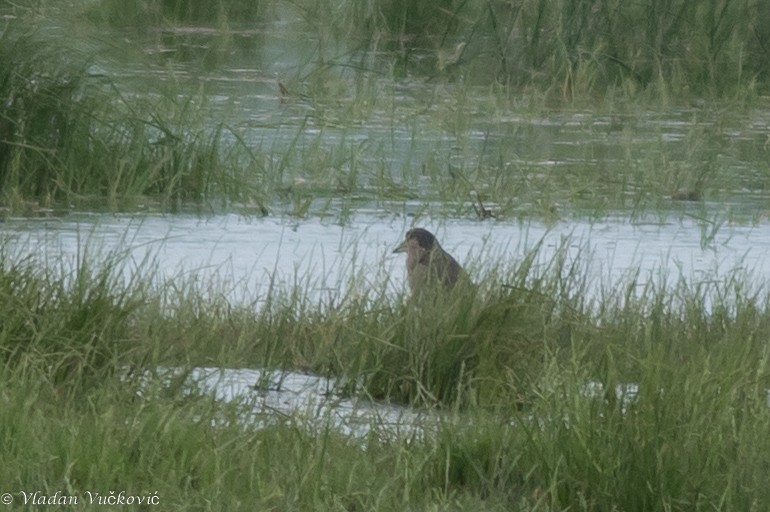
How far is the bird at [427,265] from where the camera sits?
16.3 feet

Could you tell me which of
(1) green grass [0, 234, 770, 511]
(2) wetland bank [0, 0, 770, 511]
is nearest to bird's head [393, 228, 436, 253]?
(2) wetland bank [0, 0, 770, 511]

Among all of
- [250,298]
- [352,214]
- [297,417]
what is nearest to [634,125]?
[352,214]

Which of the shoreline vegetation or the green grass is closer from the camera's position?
the green grass

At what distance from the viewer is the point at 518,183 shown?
775cm

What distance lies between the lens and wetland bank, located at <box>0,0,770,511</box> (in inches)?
142

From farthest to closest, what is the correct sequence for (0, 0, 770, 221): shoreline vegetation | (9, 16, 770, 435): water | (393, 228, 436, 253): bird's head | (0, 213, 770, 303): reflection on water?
1. (0, 0, 770, 221): shoreline vegetation
2. (0, 213, 770, 303): reflection on water
3. (393, 228, 436, 253): bird's head
4. (9, 16, 770, 435): water

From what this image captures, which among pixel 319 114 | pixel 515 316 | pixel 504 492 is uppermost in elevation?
pixel 319 114

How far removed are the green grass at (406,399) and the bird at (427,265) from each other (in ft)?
0.52

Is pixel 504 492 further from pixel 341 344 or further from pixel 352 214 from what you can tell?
pixel 352 214

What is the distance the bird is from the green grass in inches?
6.2

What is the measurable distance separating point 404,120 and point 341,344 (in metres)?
4.59

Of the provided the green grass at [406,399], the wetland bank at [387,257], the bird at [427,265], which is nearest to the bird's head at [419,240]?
the bird at [427,265]

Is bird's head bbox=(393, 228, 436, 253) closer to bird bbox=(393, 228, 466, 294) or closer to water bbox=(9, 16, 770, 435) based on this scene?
bird bbox=(393, 228, 466, 294)

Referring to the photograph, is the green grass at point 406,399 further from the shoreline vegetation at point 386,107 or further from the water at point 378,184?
the shoreline vegetation at point 386,107
